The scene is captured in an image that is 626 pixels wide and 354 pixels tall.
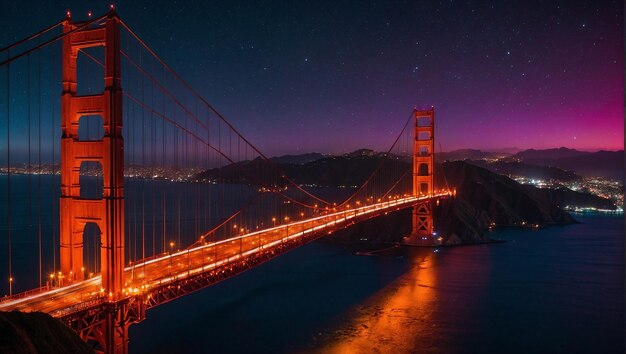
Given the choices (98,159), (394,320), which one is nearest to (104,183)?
(98,159)

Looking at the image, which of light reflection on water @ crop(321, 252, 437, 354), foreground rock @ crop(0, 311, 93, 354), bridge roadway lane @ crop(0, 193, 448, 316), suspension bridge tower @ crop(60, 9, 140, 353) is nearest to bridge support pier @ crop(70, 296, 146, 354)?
suspension bridge tower @ crop(60, 9, 140, 353)

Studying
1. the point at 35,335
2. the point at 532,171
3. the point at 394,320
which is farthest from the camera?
the point at 532,171

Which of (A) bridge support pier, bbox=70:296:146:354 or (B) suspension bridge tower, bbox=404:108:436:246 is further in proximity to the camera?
(B) suspension bridge tower, bbox=404:108:436:246

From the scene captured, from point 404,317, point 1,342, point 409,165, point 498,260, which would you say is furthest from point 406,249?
point 409,165

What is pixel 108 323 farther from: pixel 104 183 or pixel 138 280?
pixel 104 183

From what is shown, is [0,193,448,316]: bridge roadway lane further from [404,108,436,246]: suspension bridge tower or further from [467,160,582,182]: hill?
[467,160,582,182]: hill
